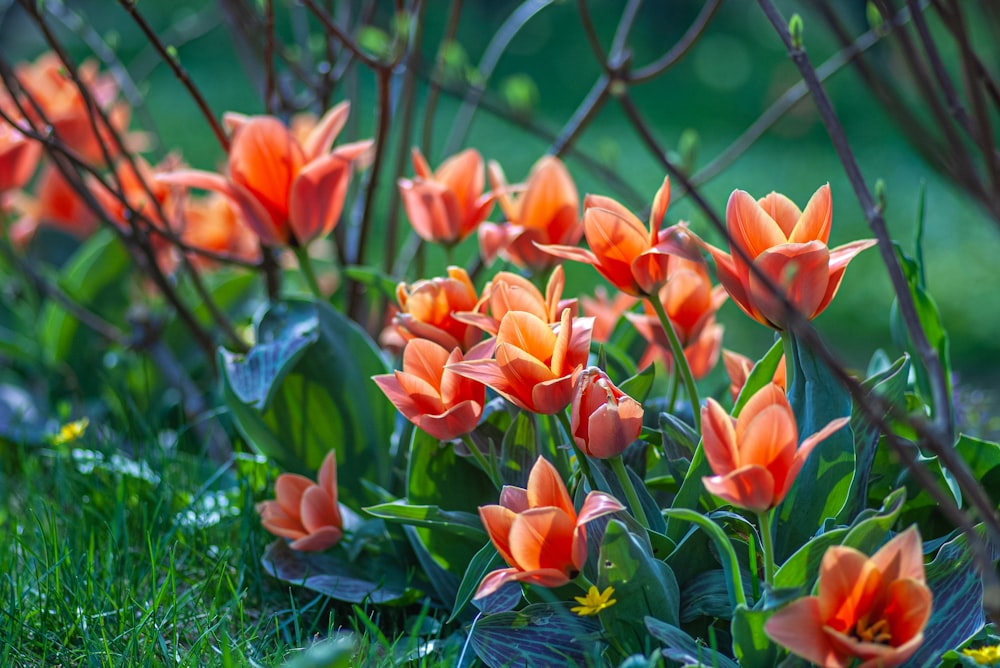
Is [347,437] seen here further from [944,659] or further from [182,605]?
[944,659]

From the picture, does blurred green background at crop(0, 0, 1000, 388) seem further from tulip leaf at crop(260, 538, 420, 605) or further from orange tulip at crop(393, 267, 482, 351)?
tulip leaf at crop(260, 538, 420, 605)

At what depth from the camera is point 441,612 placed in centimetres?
132

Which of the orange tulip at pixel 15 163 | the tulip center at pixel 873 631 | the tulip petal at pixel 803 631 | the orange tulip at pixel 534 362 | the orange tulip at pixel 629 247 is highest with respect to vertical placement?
the orange tulip at pixel 15 163

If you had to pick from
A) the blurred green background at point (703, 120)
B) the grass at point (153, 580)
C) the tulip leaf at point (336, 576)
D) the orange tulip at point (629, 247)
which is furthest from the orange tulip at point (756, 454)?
the blurred green background at point (703, 120)

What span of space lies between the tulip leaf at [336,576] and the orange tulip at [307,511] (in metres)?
0.05

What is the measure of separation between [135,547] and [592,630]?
0.73 m

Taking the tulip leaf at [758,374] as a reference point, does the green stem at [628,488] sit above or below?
below

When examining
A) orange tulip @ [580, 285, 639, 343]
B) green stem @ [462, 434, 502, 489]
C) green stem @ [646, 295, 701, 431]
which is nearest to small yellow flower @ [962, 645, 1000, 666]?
green stem @ [646, 295, 701, 431]

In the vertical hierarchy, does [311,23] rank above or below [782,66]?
above

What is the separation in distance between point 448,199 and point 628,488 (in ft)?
1.86

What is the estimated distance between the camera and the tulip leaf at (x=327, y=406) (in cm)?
145

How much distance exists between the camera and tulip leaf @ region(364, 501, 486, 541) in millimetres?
1121

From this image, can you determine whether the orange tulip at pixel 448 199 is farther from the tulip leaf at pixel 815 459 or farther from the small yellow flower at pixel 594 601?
the small yellow flower at pixel 594 601

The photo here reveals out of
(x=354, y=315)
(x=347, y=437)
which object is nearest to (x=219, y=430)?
(x=354, y=315)
